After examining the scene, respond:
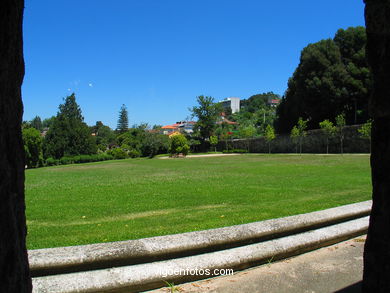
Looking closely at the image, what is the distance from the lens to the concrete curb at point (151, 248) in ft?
9.14

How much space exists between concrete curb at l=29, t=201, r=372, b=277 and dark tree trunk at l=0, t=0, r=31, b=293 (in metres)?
1.39

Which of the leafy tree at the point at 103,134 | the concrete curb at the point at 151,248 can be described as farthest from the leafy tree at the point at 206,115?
the concrete curb at the point at 151,248

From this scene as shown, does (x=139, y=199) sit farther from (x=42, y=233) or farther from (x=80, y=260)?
(x=80, y=260)

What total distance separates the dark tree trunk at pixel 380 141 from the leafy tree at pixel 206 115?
61.4m

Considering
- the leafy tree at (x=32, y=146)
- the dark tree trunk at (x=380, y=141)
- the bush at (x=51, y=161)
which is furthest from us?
the bush at (x=51, y=161)

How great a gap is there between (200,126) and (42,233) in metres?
59.3

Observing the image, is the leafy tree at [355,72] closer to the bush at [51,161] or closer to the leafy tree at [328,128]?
the leafy tree at [328,128]

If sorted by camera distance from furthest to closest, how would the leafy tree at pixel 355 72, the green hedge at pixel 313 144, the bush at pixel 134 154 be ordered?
the bush at pixel 134 154
the leafy tree at pixel 355 72
the green hedge at pixel 313 144

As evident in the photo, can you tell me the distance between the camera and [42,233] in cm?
509

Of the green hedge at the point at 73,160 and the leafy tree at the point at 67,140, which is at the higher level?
the leafy tree at the point at 67,140

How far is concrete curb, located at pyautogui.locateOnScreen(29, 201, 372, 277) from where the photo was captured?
2787mm

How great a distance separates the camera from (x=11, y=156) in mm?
1411

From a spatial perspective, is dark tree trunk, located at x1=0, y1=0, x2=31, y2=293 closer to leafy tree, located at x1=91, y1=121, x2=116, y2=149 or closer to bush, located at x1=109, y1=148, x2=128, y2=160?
bush, located at x1=109, y1=148, x2=128, y2=160

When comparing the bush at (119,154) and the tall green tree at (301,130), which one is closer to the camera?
the tall green tree at (301,130)
